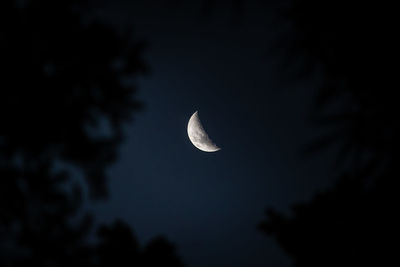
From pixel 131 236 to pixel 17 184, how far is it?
2.20 meters

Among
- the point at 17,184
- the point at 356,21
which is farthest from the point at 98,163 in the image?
the point at 356,21

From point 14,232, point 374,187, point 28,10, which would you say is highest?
point 28,10

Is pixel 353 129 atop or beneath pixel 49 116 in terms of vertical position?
beneath

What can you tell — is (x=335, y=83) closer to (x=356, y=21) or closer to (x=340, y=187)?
(x=356, y=21)

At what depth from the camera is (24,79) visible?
2883mm

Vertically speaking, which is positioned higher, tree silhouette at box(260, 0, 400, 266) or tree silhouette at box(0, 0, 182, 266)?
tree silhouette at box(0, 0, 182, 266)

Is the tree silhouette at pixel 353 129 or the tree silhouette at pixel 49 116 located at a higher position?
the tree silhouette at pixel 49 116

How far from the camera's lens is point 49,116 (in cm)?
304

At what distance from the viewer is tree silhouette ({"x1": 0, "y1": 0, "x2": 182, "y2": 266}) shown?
9.41ft

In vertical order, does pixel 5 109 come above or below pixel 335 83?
above

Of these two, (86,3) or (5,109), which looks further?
(86,3)

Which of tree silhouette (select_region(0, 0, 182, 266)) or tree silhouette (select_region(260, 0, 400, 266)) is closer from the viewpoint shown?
tree silhouette (select_region(260, 0, 400, 266))

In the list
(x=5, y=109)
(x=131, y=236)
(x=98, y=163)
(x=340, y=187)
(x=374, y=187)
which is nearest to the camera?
(x=374, y=187)

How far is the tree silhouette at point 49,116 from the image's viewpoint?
2867mm
